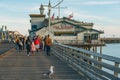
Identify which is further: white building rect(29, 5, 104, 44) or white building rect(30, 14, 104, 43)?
white building rect(30, 14, 104, 43)

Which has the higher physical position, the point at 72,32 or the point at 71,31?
the point at 71,31

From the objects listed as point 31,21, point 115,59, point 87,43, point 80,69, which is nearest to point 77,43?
point 87,43

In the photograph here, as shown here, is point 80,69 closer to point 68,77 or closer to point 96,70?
point 68,77

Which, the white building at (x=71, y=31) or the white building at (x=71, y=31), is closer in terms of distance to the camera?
the white building at (x=71, y=31)

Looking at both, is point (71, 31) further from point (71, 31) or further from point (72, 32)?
point (72, 32)

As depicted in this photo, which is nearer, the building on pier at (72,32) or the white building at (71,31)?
the building on pier at (72,32)

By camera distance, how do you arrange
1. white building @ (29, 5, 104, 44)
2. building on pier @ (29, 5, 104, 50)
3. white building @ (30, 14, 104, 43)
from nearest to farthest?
1. building on pier @ (29, 5, 104, 50)
2. white building @ (29, 5, 104, 44)
3. white building @ (30, 14, 104, 43)

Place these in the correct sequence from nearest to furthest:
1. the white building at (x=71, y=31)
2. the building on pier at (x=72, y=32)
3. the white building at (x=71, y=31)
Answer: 1. the building on pier at (x=72, y=32)
2. the white building at (x=71, y=31)
3. the white building at (x=71, y=31)

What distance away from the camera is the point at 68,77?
52.0ft

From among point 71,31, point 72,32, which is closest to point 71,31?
point 71,31

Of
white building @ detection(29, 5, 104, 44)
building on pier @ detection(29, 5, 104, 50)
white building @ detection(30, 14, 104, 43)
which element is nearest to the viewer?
building on pier @ detection(29, 5, 104, 50)

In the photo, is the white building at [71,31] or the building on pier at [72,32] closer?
the building on pier at [72,32]

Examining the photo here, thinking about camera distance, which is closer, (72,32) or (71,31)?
(71,31)

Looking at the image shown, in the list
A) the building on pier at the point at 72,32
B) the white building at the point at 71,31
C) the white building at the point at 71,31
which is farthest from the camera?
the white building at the point at 71,31
